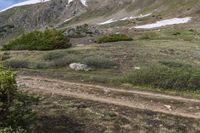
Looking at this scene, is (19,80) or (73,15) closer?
(19,80)

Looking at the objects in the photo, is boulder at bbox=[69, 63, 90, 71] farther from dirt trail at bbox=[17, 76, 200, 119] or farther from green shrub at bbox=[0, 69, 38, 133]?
green shrub at bbox=[0, 69, 38, 133]

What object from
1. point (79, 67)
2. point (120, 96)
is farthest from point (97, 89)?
point (79, 67)

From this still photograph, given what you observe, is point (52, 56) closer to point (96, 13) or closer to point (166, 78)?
point (166, 78)

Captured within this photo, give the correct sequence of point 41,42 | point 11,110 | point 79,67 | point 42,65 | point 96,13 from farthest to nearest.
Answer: point 96,13 < point 41,42 < point 42,65 < point 79,67 < point 11,110

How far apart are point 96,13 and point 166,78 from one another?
105454mm

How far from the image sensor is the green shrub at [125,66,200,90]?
681 inches

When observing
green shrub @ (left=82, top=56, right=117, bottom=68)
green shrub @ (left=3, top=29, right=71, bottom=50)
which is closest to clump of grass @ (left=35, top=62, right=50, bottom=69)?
green shrub @ (left=82, top=56, right=117, bottom=68)

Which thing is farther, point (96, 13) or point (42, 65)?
point (96, 13)

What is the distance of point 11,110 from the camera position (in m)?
11.1

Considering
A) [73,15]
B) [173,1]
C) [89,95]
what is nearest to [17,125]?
[89,95]

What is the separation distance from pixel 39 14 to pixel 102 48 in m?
133

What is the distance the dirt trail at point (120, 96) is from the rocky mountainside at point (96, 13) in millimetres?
55589

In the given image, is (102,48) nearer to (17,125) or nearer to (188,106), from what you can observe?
(188,106)

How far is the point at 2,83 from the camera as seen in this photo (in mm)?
11078
